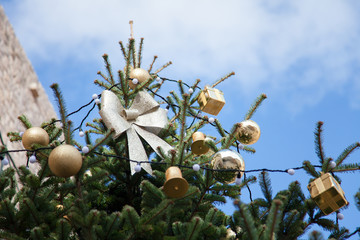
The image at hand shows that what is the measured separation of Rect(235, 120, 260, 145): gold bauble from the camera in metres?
2.11

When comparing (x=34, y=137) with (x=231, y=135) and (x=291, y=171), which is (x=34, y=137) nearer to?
(x=231, y=135)

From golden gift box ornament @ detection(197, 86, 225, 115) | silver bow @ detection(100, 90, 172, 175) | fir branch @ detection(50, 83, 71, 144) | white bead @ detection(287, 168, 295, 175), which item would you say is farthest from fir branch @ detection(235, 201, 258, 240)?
golden gift box ornament @ detection(197, 86, 225, 115)

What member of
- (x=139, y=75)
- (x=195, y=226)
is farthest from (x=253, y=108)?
(x=195, y=226)

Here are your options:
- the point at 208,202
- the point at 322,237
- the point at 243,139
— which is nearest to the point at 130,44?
the point at 243,139

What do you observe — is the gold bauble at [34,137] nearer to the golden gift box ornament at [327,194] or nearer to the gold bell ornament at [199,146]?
the gold bell ornament at [199,146]

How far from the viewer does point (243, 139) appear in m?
2.13

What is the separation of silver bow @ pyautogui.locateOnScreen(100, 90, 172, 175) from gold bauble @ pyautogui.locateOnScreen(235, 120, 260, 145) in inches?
14.1

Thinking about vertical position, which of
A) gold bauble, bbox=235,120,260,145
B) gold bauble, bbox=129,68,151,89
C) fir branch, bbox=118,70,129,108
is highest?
gold bauble, bbox=129,68,151,89

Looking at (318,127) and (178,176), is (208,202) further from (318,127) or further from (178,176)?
(318,127)

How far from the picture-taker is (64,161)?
160 cm

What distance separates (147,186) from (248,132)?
642 mm

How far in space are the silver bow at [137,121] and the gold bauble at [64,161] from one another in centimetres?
38

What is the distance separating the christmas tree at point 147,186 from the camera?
162 cm

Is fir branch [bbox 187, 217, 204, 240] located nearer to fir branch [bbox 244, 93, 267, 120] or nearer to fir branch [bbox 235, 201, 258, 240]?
fir branch [bbox 235, 201, 258, 240]
